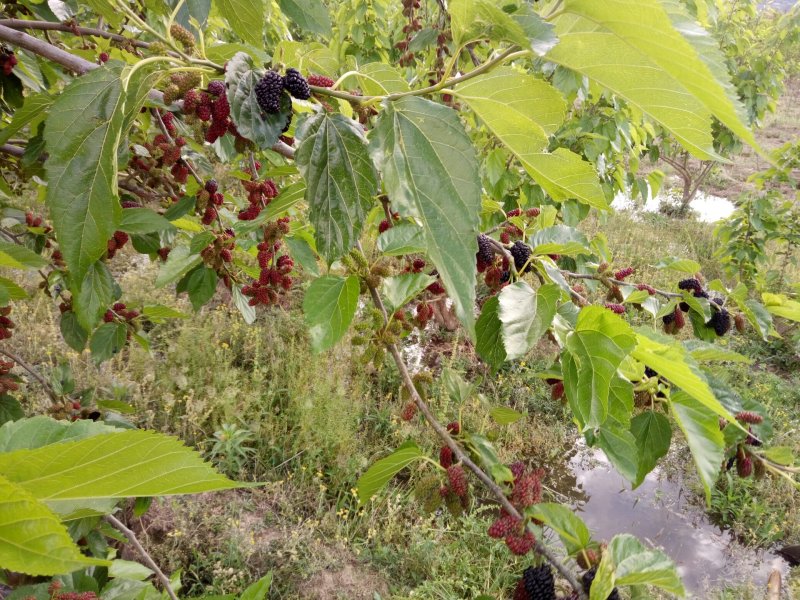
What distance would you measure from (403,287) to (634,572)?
0.39m

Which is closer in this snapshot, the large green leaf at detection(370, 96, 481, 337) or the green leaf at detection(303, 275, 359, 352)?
the large green leaf at detection(370, 96, 481, 337)

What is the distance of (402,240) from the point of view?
599 mm

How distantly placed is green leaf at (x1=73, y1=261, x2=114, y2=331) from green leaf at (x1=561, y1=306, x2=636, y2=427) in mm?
703

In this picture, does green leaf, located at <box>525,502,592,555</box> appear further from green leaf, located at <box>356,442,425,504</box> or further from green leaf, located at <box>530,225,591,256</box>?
green leaf, located at <box>530,225,591,256</box>

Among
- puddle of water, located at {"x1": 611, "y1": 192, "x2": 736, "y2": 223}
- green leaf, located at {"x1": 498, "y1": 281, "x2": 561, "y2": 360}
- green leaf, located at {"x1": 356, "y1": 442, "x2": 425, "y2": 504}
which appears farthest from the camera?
puddle of water, located at {"x1": 611, "y1": 192, "x2": 736, "y2": 223}

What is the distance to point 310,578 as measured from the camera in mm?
1905

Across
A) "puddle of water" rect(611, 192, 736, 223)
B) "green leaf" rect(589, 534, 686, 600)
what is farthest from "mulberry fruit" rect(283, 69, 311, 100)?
"puddle of water" rect(611, 192, 736, 223)

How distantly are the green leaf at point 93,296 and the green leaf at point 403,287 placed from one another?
477 mm

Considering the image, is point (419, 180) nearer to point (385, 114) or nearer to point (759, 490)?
point (385, 114)

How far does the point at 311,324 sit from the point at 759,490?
309 centimetres

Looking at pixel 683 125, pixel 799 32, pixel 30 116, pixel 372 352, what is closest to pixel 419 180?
pixel 683 125

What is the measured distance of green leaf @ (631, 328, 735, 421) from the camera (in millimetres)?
407

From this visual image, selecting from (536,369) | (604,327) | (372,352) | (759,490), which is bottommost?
(759,490)

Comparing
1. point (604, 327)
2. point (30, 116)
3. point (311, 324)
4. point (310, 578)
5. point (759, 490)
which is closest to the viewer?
point (604, 327)
